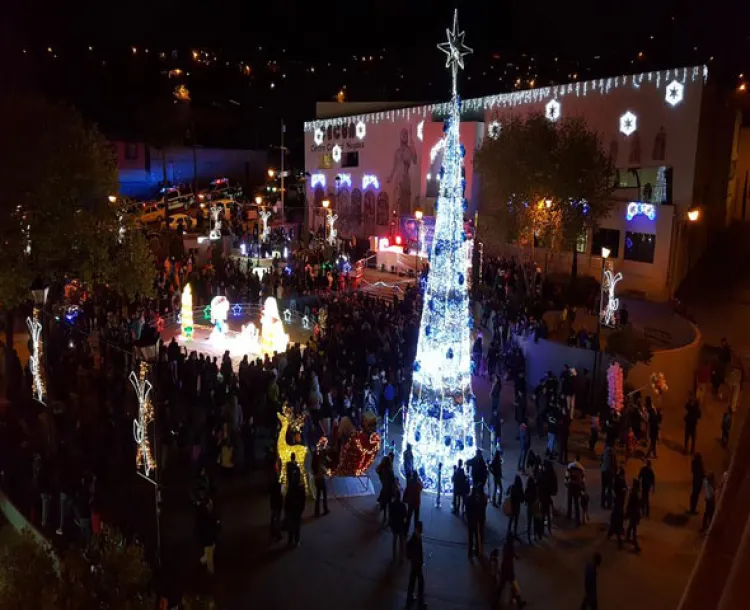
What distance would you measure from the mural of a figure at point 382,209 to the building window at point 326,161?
553 centimetres

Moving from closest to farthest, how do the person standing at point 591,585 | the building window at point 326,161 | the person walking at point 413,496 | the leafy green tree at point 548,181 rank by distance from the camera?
the person standing at point 591,585 < the person walking at point 413,496 < the leafy green tree at point 548,181 < the building window at point 326,161

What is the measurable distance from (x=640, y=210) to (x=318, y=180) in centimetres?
→ 2368

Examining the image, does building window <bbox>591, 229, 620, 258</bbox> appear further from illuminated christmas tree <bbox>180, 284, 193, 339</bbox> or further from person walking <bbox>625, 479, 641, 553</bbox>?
person walking <bbox>625, 479, 641, 553</bbox>

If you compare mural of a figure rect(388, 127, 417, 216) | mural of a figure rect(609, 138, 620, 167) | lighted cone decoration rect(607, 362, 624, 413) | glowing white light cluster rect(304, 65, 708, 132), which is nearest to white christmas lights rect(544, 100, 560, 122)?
glowing white light cluster rect(304, 65, 708, 132)

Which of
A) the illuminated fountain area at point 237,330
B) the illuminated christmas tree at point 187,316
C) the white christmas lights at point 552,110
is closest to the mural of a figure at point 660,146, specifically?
the white christmas lights at point 552,110

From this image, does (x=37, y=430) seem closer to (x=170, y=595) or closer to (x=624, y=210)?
(x=170, y=595)

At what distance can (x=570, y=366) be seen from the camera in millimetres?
17672

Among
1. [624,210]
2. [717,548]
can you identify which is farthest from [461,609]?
[624,210]

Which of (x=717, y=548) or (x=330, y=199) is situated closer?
(x=717, y=548)

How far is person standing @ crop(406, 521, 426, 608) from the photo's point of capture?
9.16m

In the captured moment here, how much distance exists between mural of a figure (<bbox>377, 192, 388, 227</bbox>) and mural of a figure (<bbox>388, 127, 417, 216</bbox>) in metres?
1.02

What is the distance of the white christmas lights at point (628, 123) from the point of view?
85.6ft

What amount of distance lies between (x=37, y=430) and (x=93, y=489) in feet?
13.5

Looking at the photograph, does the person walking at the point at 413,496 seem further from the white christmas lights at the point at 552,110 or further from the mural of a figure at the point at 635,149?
the white christmas lights at the point at 552,110
